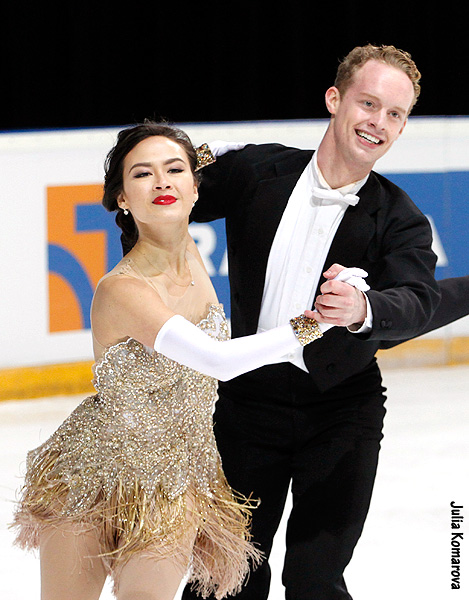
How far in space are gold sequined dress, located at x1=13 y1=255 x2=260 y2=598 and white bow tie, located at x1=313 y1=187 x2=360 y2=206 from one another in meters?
0.52

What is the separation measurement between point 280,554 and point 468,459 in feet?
4.25

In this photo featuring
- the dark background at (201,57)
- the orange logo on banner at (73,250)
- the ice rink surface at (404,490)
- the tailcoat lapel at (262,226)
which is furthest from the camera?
the dark background at (201,57)

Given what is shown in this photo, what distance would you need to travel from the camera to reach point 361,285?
245 cm

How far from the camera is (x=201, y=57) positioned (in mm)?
7277

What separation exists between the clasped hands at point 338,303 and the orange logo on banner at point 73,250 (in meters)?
3.23

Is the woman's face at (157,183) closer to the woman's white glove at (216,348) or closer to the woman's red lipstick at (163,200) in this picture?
the woman's red lipstick at (163,200)

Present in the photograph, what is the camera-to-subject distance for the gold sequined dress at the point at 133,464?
2.44 meters

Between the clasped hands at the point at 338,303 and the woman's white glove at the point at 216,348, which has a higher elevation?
the clasped hands at the point at 338,303

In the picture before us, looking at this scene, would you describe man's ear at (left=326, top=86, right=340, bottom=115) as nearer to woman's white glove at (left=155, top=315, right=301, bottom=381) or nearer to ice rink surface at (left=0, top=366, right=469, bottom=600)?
woman's white glove at (left=155, top=315, right=301, bottom=381)

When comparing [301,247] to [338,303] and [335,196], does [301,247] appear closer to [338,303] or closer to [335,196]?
[335,196]

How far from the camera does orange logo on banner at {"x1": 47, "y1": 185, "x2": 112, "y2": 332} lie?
18.0 feet

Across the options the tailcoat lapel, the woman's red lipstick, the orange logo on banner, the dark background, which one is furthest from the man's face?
the dark background

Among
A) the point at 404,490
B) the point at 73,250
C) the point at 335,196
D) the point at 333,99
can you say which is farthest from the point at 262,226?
the point at 73,250

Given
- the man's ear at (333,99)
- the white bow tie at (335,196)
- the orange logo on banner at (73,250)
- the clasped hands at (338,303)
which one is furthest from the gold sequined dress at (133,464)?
the orange logo on banner at (73,250)
